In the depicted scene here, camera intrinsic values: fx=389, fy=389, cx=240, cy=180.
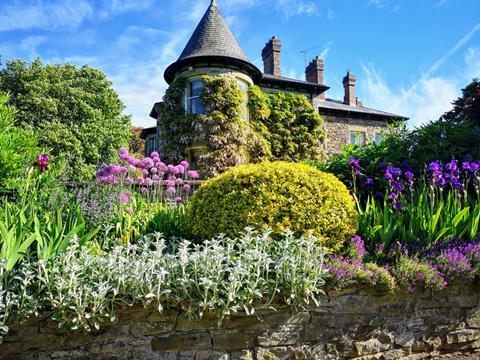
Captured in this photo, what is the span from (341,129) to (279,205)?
17.0 meters

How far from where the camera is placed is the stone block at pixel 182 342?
3.18 metres

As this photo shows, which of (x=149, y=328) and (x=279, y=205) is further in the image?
(x=279, y=205)

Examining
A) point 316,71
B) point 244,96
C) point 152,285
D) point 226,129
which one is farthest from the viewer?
point 316,71

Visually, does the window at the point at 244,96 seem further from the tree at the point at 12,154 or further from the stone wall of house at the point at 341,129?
the tree at the point at 12,154

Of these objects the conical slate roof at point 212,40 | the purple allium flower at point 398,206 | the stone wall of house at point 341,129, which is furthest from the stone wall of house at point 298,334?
the stone wall of house at point 341,129

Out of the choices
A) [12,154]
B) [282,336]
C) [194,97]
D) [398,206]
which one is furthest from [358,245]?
[194,97]

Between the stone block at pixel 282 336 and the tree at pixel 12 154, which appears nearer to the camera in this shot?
the stone block at pixel 282 336

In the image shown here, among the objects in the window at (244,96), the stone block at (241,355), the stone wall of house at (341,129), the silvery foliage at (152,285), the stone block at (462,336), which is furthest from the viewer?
the stone wall of house at (341,129)

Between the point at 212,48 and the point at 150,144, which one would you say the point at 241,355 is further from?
the point at 150,144

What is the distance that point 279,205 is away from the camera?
13.6ft

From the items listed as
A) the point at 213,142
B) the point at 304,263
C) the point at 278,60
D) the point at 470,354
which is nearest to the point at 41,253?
the point at 304,263

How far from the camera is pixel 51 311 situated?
115 inches

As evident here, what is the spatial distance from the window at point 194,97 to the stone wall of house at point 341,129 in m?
7.47

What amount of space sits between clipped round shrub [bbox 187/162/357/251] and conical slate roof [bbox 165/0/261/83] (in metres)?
10.7
